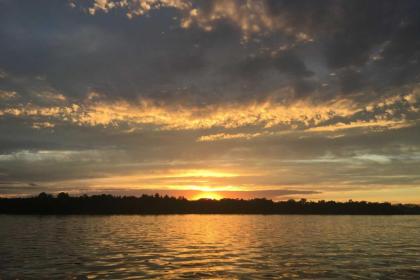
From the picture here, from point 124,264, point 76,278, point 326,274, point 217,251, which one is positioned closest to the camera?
point 76,278

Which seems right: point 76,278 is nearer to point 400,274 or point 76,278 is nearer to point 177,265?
point 177,265

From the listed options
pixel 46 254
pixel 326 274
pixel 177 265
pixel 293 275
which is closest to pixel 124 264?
pixel 177 265

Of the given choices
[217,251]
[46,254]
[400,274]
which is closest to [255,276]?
[400,274]

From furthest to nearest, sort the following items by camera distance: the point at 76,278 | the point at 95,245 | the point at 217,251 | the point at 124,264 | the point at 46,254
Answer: the point at 95,245
the point at 217,251
the point at 46,254
the point at 124,264
the point at 76,278

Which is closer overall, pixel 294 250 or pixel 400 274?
pixel 400 274

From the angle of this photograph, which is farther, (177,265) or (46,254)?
(46,254)

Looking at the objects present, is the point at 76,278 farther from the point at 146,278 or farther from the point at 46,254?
the point at 46,254

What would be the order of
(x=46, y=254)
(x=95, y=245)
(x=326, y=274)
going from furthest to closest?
1. (x=95, y=245)
2. (x=46, y=254)
3. (x=326, y=274)

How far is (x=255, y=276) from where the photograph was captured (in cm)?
3494

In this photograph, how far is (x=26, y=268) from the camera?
126ft

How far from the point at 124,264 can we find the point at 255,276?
14.1 m

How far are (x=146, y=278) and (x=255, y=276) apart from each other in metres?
9.09

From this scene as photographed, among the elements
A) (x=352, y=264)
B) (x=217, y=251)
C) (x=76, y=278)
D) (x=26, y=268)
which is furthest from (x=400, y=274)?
(x=26, y=268)

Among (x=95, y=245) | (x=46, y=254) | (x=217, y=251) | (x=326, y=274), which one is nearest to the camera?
(x=326, y=274)
